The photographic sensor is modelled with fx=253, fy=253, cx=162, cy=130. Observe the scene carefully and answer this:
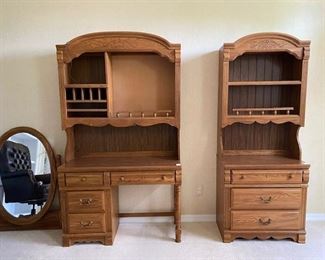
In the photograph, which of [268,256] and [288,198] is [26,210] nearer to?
[268,256]

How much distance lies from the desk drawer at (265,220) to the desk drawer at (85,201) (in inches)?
49.8

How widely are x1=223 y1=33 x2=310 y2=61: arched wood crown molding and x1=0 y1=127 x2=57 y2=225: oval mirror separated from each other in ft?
6.97

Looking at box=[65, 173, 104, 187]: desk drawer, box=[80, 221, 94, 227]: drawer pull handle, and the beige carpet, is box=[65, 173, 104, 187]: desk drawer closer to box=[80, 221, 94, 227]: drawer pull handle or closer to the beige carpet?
box=[80, 221, 94, 227]: drawer pull handle

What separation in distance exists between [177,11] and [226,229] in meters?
2.24

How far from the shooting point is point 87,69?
8.66 feet

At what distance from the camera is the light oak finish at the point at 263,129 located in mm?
2334

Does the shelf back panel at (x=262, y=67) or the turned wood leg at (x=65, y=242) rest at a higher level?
the shelf back panel at (x=262, y=67)

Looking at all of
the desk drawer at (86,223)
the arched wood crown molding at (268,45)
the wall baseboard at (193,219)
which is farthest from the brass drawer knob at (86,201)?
the arched wood crown molding at (268,45)

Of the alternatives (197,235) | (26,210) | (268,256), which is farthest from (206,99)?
(26,210)

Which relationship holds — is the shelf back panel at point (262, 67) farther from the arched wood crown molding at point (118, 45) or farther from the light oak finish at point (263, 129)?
the arched wood crown molding at point (118, 45)

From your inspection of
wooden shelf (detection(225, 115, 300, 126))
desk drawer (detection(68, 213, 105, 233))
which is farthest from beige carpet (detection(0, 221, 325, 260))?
wooden shelf (detection(225, 115, 300, 126))

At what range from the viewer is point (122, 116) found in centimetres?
253

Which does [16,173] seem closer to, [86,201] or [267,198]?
[86,201]

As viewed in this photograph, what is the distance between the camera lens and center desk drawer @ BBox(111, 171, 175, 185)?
2.35 m
